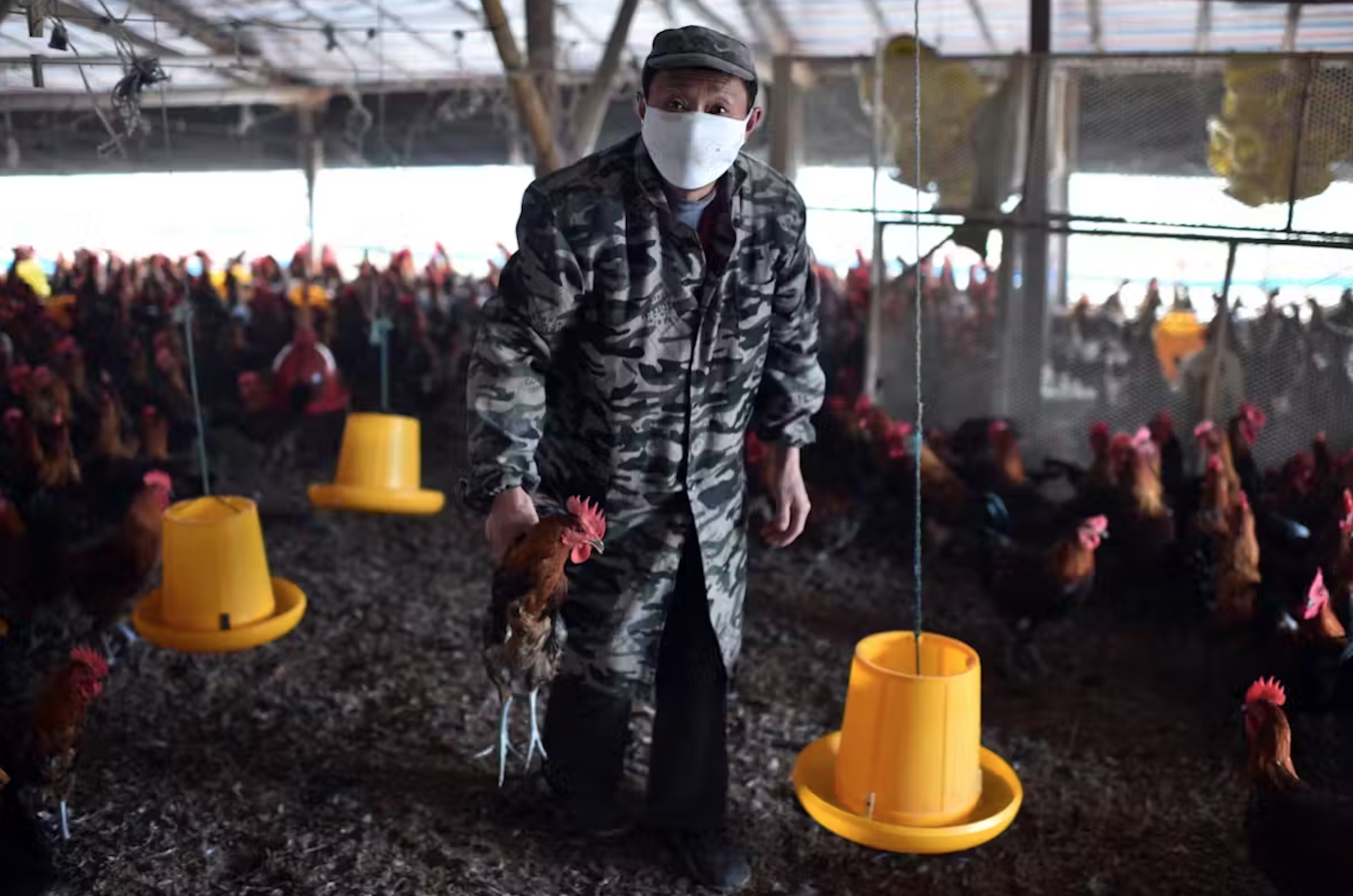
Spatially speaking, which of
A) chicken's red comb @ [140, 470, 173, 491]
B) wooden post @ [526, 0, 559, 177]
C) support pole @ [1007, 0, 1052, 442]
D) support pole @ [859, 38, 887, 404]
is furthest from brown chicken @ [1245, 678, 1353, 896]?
wooden post @ [526, 0, 559, 177]

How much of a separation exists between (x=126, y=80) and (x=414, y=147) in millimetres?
2704

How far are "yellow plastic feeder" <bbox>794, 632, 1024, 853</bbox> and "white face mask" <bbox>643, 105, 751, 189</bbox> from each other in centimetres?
82

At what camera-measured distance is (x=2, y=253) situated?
270cm

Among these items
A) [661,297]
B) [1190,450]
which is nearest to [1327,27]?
[1190,450]

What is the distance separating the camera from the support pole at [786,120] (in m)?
4.42

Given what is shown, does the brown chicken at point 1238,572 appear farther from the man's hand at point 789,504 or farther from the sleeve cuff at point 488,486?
the sleeve cuff at point 488,486

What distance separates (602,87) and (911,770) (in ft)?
10.2

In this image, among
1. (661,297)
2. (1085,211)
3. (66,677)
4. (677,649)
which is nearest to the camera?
(661,297)

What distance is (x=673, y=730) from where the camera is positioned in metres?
1.98

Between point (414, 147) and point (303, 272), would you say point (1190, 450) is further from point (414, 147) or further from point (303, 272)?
point (303, 272)

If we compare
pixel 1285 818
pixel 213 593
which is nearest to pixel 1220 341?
pixel 1285 818

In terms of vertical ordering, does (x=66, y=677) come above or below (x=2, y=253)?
below

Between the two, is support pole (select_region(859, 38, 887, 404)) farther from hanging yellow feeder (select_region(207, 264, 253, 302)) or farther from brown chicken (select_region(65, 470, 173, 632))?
hanging yellow feeder (select_region(207, 264, 253, 302))

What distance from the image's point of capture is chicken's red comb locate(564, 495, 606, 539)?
167 cm
